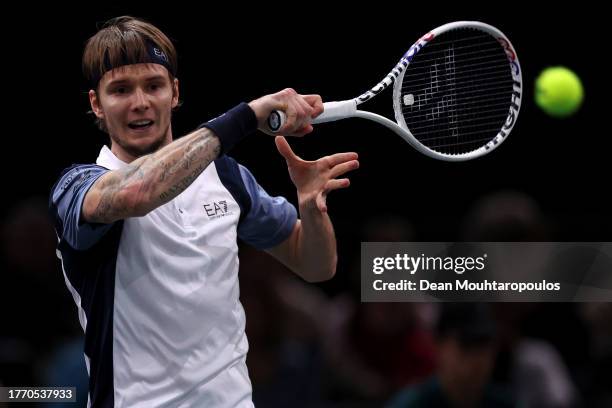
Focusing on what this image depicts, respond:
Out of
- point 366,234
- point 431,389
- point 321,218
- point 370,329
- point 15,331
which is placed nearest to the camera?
point 321,218

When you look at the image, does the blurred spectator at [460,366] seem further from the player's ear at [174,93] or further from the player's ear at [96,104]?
the player's ear at [96,104]

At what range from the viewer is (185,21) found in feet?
25.3

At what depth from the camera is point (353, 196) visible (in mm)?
8570

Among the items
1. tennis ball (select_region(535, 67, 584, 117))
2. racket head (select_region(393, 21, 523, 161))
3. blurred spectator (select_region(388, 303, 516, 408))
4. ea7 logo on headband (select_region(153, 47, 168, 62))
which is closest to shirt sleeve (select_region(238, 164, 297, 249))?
ea7 logo on headband (select_region(153, 47, 168, 62))

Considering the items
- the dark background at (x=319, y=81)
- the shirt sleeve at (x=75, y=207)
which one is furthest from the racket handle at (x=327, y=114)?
the dark background at (x=319, y=81)

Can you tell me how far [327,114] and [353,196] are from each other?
14.0 ft

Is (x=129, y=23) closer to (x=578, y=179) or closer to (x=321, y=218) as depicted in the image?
(x=321, y=218)

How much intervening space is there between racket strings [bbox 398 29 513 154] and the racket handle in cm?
50

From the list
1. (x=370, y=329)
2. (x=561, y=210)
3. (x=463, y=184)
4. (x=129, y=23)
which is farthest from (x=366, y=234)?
(x=129, y=23)

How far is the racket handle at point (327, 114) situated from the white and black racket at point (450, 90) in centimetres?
21

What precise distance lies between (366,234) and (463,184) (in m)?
1.44

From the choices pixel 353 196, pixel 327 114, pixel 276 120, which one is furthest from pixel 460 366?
pixel 353 196

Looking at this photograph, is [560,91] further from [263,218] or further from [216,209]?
[216,209]

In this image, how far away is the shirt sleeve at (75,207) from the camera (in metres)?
3.86
